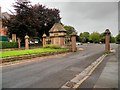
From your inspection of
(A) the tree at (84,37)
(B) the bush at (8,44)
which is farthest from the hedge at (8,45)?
(A) the tree at (84,37)

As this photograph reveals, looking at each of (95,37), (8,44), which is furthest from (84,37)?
(8,44)

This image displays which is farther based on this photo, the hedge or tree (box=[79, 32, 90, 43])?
tree (box=[79, 32, 90, 43])

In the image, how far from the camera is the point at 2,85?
9.56 metres

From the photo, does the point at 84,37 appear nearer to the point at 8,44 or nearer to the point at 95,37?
the point at 95,37

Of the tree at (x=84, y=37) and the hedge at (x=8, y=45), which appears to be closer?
the hedge at (x=8, y=45)

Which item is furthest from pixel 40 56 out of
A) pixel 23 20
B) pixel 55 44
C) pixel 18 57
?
pixel 23 20

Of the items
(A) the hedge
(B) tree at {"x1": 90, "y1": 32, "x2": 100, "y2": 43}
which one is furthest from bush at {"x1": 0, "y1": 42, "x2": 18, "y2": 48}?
(B) tree at {"x1": 90, "y1": 32, "x2": 100, "y2": 43}

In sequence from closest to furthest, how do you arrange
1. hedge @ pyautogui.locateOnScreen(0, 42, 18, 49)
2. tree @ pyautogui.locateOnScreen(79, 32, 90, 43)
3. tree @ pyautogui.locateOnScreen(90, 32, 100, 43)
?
hedge @ pyautogui.locateOnScreen(0, 42, 18, 49) → tree @ pyautogui.locateOnScreen(79, 32, 90, 43) → tree @ pyautogui.locateOnScreen(90, 32, 100, 43)

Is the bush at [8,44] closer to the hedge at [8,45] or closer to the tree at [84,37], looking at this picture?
the hedge at [8,45]

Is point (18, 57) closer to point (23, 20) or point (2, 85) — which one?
point (2, 85)

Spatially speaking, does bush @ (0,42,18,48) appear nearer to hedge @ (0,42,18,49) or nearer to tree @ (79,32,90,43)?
hedge @ (0,42,18,49)

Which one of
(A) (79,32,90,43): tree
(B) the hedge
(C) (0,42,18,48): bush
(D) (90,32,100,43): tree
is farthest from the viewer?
(D) (90,32,100,43): tree

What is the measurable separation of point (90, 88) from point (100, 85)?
81cm

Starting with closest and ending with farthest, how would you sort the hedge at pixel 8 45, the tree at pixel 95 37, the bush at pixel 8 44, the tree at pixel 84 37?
the hedge at pixel 8 45, the bush at pixel 8 44, the tree at pixel 84 37, the tree at pixel 95 37
